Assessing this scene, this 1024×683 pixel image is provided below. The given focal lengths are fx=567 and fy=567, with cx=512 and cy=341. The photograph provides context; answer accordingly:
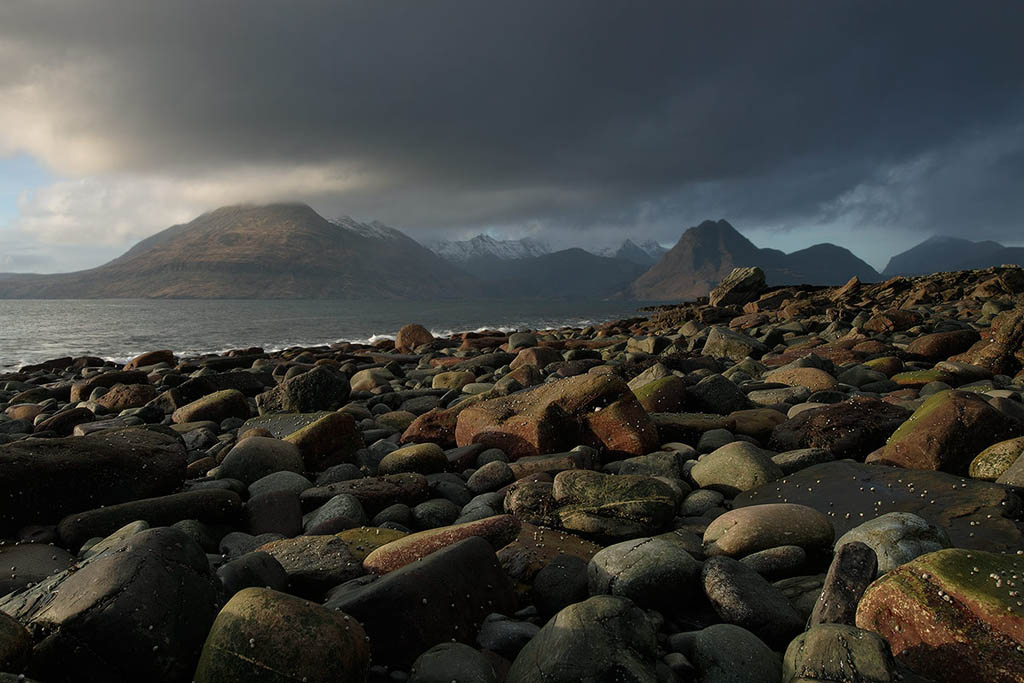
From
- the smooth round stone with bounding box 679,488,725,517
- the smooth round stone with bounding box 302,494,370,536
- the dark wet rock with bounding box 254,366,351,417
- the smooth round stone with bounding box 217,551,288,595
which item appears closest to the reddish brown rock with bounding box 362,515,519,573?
the smooth round stone with bounding box 217,551,288,595

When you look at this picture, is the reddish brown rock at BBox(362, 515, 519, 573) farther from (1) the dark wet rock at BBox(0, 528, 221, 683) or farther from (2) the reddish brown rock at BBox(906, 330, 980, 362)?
(2) the reddish brown rock at BBox(906, 330, 980, 362)

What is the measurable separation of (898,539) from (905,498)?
1.54 metres

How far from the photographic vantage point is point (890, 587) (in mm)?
2838

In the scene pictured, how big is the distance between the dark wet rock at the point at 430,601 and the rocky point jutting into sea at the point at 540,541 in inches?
0.5

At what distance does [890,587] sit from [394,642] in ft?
8.30

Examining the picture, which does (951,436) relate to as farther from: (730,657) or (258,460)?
(258,460)

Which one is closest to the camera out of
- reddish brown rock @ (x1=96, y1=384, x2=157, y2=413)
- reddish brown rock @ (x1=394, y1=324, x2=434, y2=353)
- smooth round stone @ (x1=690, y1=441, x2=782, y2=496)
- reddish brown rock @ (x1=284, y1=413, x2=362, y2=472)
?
smooth round stone @ (x1=690, y1=441, x2=782, y2=496)

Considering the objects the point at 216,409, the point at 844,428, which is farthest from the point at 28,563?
the point at 844,428

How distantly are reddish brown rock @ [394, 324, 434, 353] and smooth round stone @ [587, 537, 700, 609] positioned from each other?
2543 centimetres

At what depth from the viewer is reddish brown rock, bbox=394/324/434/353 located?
28919 mm

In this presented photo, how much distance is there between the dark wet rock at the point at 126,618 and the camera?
105 inches

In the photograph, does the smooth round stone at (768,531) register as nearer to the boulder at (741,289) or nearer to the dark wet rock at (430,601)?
the dark wet rock at (430,601)

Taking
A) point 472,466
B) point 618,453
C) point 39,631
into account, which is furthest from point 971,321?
point 39,631

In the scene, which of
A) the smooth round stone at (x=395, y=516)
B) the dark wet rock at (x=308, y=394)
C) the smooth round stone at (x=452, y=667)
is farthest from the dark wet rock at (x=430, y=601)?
the dark wet rock at (x=308, y=394)
